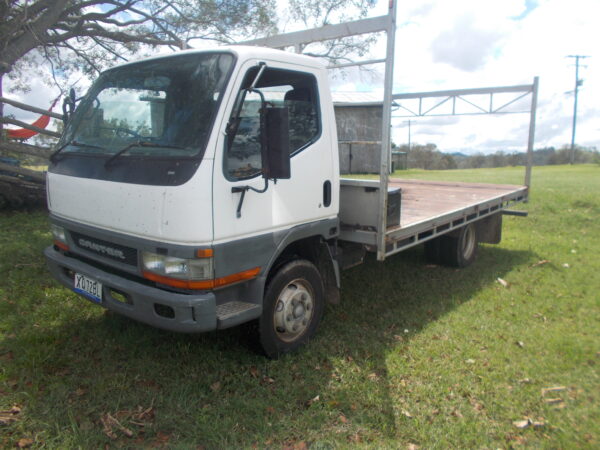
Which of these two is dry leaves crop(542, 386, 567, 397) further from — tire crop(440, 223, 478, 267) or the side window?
tire crop(440, 223, 478, 267)

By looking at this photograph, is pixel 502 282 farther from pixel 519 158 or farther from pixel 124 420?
pixel 519 158

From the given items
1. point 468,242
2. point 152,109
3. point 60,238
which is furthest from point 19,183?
point 468,242

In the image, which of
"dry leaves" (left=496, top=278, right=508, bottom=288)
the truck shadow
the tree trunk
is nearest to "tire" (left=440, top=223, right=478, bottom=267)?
"dry leaves" (left=496, top=278, right=508, bottom=288)

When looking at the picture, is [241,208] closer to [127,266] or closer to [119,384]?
[127,266]

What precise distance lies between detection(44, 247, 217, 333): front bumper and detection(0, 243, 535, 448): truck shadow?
622 mm

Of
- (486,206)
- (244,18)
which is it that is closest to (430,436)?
(486,206)

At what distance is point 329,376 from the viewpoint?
3660mm

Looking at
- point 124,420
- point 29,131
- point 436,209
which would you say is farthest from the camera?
point 29,131

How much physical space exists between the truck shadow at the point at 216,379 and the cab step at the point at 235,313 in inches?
17.5

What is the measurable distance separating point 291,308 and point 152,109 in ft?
6.23

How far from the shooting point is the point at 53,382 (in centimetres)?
345

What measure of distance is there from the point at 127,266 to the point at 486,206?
4.93m

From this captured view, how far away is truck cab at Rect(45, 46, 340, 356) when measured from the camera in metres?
2.99

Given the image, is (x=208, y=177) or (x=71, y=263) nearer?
(x=208, y=177)
